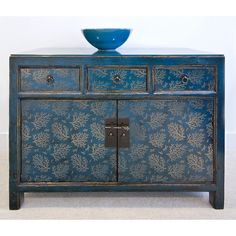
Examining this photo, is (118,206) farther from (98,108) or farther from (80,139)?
(98,108)

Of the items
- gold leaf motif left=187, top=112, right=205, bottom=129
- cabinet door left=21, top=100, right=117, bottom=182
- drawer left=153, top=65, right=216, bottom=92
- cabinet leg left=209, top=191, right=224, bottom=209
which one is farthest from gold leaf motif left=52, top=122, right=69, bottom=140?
cabinet leg left=209, top=191, right=224, bottom=209

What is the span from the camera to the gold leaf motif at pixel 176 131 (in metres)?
2.60

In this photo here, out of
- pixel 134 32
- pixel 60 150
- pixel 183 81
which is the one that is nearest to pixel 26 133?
pixel 60 150

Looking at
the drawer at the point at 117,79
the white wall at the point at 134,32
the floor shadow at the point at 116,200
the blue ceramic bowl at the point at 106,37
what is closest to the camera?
the drawer at the point at 117,79

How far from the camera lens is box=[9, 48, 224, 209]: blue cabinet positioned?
2527 mm

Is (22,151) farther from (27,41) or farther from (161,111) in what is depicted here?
(27,41)

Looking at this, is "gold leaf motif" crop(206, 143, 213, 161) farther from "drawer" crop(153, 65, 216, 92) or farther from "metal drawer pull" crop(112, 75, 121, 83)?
"metal drawer pull" crop(112, 75, 121, 83)

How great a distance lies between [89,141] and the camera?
2.60 m

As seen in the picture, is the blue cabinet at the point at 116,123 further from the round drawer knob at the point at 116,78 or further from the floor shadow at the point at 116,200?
the floor shadow at the point at 116,200

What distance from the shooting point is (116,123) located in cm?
258

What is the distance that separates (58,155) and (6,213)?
1.15ft

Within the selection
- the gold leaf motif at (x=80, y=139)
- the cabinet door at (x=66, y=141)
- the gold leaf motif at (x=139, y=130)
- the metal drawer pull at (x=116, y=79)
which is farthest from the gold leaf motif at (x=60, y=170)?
the metal drawer pull at (x=116, y=79)

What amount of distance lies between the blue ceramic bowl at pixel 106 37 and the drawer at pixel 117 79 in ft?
1.19

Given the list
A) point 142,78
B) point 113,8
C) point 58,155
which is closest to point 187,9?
point 113,8
